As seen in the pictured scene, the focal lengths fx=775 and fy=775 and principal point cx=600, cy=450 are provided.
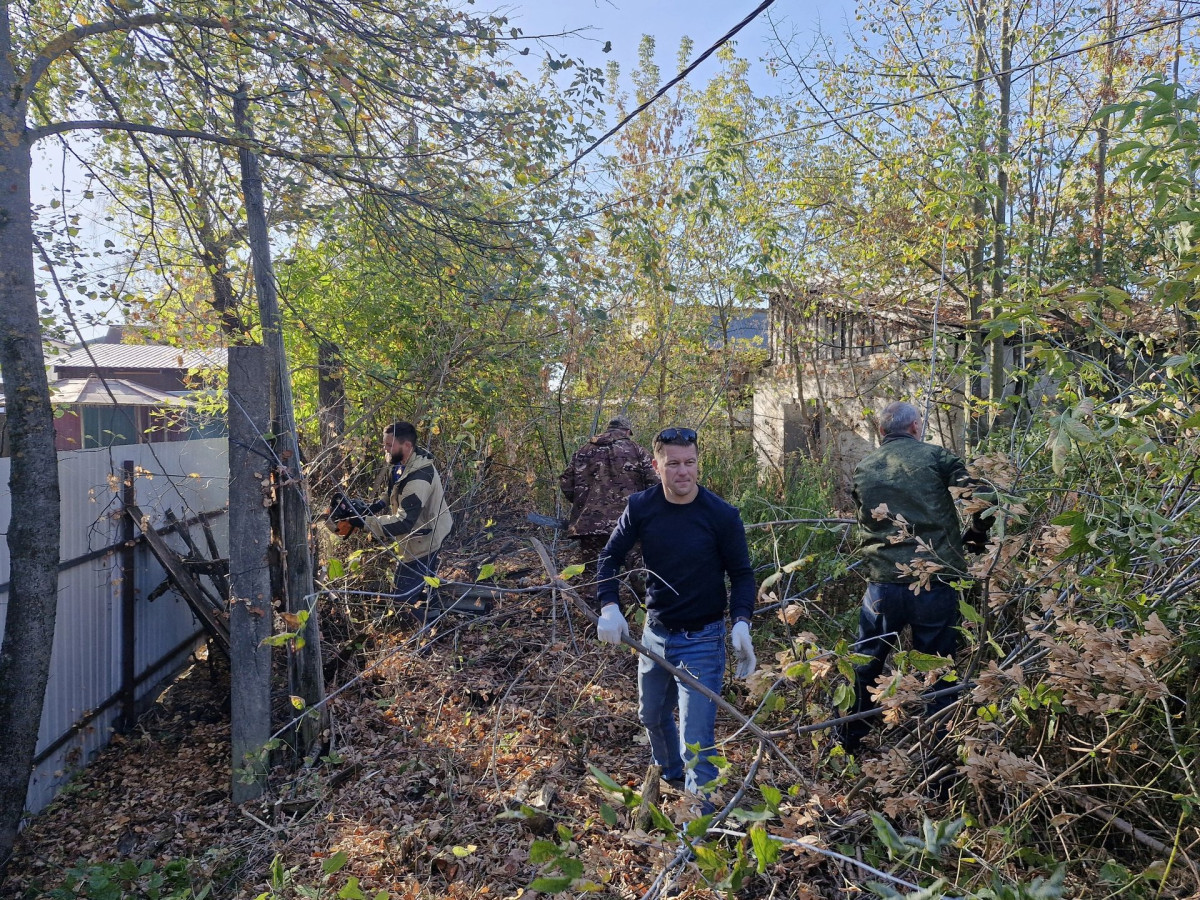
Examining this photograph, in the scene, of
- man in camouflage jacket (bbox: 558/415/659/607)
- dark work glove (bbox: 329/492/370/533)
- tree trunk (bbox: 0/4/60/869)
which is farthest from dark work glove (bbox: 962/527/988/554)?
tree trunk (bbox: 0/4/60/869)

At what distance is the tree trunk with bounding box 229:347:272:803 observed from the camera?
4555mm

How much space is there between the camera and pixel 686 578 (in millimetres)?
3633

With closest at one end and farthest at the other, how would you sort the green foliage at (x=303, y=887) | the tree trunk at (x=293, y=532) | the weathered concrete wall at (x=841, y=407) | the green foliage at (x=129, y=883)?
1. the green foliage at (x=303, y=887)
2. the green foliage at (x=129, y=883)
3. the tree trunk at (x=293, y=532)
4. the weathered concrete wall at (x=841, y=407)

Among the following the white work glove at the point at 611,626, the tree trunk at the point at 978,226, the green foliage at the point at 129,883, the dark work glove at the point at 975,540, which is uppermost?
the tree trunk at the point at 978,226

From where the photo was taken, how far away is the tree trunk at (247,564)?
4.55m

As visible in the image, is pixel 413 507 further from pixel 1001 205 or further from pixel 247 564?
pixel 1001 205

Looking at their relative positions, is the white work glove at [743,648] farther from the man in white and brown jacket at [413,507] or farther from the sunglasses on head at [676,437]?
the man in white and brown jacket at [413,507]

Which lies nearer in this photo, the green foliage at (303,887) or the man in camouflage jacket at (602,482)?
the green foliage at (303,887)

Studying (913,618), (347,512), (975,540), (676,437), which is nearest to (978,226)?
(975,540)

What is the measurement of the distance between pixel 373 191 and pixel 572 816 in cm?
399

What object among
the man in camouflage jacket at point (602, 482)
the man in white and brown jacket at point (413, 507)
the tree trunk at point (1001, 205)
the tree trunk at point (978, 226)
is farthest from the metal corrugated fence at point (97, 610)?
the tree trunk at point (1001, 205)

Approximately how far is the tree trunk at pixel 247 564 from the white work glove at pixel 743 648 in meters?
2.80

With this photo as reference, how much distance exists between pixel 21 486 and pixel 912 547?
4.80 meters

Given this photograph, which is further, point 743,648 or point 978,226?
point 978,226
